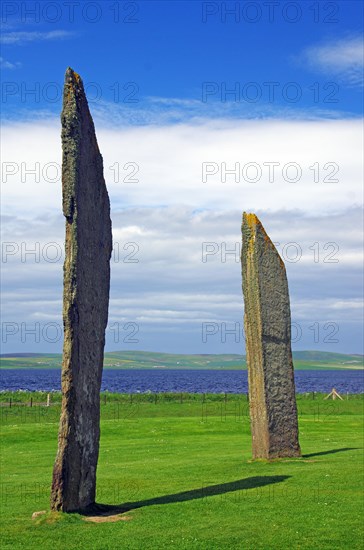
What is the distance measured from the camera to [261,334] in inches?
896

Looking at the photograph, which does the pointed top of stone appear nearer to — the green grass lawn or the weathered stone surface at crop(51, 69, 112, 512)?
the green grass lawn

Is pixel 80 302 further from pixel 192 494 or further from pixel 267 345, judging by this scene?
pixel 267 345

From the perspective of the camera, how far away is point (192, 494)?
17.3 metres

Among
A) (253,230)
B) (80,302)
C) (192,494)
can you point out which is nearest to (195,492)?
(192,494)

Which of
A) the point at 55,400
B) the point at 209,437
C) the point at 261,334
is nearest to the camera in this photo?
the point at 261,334

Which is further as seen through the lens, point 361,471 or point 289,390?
point 289,390

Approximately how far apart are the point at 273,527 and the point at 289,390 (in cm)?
942

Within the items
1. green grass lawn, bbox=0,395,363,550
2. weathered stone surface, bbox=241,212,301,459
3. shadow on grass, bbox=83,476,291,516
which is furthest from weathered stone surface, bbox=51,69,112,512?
weathered stone surface, bbox=241,212,301,459

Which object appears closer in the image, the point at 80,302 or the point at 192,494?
the point at 80,302

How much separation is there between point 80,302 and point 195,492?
544 cm

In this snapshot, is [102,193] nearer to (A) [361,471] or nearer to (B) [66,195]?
(B) [66,195]

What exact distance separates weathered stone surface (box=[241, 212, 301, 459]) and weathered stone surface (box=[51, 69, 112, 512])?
7.75 meters

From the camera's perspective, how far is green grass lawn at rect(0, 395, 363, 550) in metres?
13.5

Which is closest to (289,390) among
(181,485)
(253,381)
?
(253,381)
